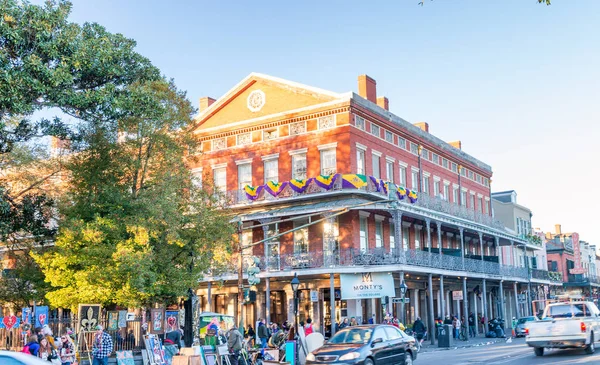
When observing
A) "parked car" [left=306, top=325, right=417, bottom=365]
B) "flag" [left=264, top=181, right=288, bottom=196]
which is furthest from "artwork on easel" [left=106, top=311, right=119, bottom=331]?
"flag" [left=264, top=181, right=288, bottom=196]

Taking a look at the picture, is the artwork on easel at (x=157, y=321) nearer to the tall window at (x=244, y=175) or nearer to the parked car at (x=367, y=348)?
the parked car at (x=367, y=348)

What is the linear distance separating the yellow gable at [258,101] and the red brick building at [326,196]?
67 mm

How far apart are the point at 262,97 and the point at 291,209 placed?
28.2ft

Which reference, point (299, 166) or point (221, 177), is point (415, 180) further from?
point (221, 177)

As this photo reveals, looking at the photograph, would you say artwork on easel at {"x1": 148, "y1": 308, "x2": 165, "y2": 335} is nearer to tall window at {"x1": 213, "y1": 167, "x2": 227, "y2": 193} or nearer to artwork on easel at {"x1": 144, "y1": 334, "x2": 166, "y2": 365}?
artwork on easel at {"x1": 144, "y1": 334, "x2": 166, "y2": 365}

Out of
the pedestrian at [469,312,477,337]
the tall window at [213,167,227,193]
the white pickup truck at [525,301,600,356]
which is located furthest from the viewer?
the pedestrian at [469,312,477,337]

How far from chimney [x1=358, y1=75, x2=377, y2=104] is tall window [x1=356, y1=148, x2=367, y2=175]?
15.5 feet

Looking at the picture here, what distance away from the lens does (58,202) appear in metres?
27.6

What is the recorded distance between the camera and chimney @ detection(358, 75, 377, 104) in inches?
1596

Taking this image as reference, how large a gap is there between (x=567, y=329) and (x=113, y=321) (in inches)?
591

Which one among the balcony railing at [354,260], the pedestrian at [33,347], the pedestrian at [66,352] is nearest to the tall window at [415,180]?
the balcony railing at [354,260]

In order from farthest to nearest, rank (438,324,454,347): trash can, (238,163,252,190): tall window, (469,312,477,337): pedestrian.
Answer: (469,312,477,337): pedestrian → (238,163,252,190): tall window → (438,324,454,347): trash can

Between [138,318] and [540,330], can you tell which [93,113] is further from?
[540,330]

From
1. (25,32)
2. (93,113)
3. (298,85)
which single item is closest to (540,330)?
(93,113)
